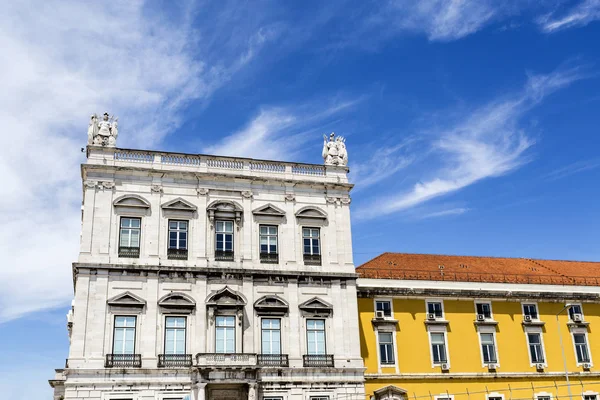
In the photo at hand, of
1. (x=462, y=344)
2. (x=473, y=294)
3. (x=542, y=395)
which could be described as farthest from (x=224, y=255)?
(x=542, y=395)

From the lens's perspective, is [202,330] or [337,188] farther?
[337,188]

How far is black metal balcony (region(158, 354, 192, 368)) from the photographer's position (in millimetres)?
36000

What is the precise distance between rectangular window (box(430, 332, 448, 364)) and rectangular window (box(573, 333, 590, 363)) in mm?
9605

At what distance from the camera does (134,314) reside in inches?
1437

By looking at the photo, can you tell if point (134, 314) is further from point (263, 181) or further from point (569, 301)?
point (569, 301)

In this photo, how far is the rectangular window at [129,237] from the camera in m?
37.6

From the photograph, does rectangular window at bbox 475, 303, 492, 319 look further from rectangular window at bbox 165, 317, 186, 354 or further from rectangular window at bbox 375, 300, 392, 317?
rectangular window at bbox 165, 317, 186, 354

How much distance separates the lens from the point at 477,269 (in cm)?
4919

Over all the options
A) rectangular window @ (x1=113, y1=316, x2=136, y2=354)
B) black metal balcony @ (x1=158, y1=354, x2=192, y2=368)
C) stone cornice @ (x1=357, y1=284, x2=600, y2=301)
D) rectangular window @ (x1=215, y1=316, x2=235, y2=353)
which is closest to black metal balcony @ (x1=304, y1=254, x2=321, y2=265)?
stone cornice @ (x1=357, y1=284, x2=600, y2=301)

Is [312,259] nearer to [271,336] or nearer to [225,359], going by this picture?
[271,336]

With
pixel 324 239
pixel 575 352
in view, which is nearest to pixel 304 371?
pixel 324 239

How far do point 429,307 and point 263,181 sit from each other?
44.0 feet

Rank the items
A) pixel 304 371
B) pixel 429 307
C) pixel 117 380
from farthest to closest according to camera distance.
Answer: pixel 429 307, pixel 304 371, pixel 117 380

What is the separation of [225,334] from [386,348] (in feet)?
34.5
